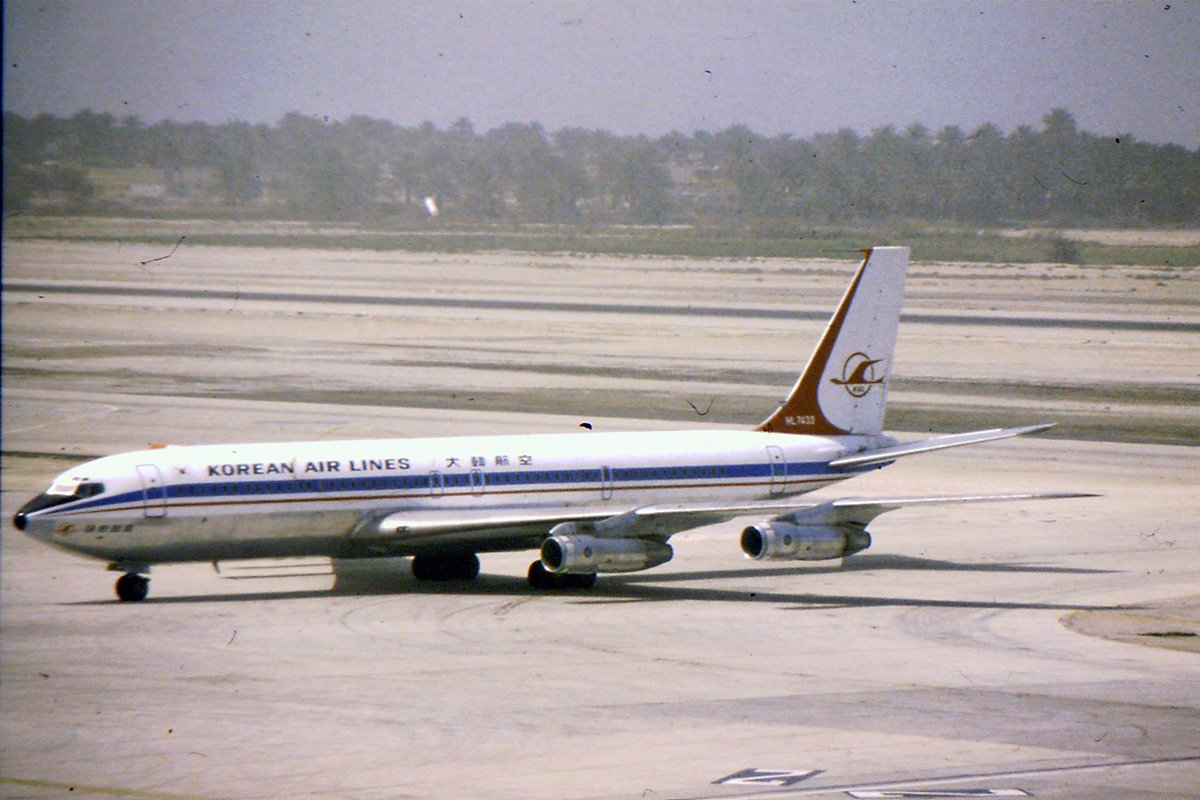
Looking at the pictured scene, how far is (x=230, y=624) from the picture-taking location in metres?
36.9

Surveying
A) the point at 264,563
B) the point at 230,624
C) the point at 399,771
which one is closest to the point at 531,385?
the point at 264,563

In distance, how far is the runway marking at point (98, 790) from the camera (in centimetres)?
2328

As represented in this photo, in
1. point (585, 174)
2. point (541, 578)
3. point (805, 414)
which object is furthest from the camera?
point (585, 174)

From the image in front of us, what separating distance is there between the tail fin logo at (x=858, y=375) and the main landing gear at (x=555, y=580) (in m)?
10.6

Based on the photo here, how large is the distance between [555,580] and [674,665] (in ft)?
31.1

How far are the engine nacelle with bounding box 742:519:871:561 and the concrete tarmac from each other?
0.96m

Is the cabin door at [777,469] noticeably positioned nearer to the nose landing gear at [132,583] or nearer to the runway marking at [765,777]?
the nose landing gear at [132,583]

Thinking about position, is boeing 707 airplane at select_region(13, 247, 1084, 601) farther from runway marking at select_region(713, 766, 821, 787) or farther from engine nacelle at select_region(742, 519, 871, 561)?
runway marking at select_region(713, 766, 821, 787)

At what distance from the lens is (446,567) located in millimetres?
43438

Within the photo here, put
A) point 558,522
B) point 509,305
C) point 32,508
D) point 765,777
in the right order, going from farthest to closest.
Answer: point 509,305, point 558,522, point 32,508, point 765,777

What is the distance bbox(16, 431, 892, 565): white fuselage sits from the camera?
3912 cm

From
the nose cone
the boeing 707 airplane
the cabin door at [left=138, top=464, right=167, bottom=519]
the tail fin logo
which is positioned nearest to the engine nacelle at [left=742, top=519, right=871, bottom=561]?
the boeing 707 airplane

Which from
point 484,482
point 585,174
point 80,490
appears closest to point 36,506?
point 80,490

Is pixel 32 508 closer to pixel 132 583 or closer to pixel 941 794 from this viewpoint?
pixel 132 583
